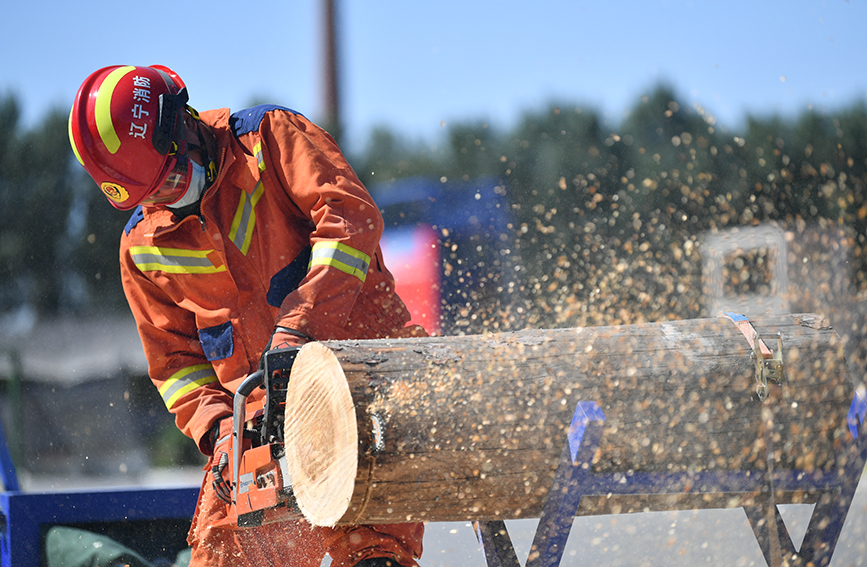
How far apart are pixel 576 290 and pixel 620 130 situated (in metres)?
8.34

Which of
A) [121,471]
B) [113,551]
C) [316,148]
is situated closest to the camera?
[316,148]

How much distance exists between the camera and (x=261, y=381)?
6.89 feet

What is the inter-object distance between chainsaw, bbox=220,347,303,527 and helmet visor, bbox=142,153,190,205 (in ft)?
2.50

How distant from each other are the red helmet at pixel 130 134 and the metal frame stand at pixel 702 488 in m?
1.51

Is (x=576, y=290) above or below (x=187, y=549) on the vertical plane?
below

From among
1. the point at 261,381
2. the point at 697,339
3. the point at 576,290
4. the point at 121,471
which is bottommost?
the point at 121,471

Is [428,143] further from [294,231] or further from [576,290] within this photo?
[294,231]

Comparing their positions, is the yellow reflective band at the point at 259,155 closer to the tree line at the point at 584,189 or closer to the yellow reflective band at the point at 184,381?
the yellow reflective band at the point at 184,381

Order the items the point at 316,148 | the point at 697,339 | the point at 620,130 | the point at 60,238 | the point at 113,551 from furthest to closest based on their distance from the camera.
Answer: the point at 620,130, the point at 60,238, the point at 113,551, the point at 316,148, the point at 697,339

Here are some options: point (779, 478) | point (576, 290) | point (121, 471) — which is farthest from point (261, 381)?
point (576, 290)

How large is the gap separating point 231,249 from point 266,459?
2.70ft

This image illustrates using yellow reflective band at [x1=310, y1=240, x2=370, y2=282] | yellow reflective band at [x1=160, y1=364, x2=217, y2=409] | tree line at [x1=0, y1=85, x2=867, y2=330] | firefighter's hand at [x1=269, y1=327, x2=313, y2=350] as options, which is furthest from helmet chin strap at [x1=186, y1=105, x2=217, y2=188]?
tree line at [x1=0, y1=85, x2=867, y2=330]

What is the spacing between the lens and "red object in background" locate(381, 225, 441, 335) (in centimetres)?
950

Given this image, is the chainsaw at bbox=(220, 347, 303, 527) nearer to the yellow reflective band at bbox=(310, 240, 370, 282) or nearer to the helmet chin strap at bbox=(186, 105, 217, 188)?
the yellow reflective band at bbox=(310, 240, 370, 282)
